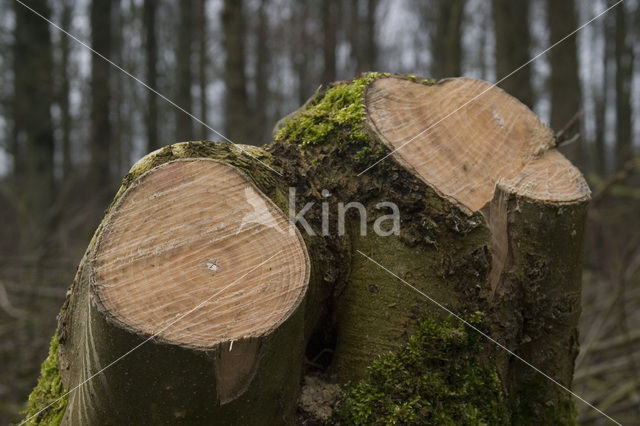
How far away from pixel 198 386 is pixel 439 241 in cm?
76

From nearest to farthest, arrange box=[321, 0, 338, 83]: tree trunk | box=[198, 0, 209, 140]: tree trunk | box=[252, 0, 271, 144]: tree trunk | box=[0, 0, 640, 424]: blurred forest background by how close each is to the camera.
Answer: box=[0, 0, 640, 424]: blurred forest background, box=[252, 0, 271, 144]: tree trunk, box=[321, 0, 338, 83]: tree trunk, box=[198, 0, 209, 140]: tree trunk

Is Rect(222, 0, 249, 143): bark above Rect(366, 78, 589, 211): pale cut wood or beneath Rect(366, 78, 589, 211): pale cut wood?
above

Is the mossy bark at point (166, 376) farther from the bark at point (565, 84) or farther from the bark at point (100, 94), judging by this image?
the bark at point (100, 94)

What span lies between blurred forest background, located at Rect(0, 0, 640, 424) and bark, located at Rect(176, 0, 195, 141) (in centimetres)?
5

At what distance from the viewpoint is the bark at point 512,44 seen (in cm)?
564

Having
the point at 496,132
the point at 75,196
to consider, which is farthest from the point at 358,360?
the point at 75,196

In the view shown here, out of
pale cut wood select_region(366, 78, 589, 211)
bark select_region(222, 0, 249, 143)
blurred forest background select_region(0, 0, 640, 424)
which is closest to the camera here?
pale cut wood select_region(366, 78, 589, 211)

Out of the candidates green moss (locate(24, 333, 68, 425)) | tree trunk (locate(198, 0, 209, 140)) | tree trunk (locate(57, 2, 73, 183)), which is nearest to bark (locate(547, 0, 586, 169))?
green moss (locate(24, 333, 68, 425))

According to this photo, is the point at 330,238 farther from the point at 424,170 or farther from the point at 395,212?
the point at 424,170

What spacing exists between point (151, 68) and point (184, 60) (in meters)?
1.87

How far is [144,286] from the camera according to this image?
1197mm

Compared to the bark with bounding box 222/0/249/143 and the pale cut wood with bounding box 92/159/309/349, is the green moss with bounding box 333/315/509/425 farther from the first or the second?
the bark with bounding box 222/0/249/143

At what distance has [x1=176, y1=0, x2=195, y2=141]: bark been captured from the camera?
1260 cm

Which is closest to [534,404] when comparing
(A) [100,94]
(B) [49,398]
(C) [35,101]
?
(B) [49,398]
